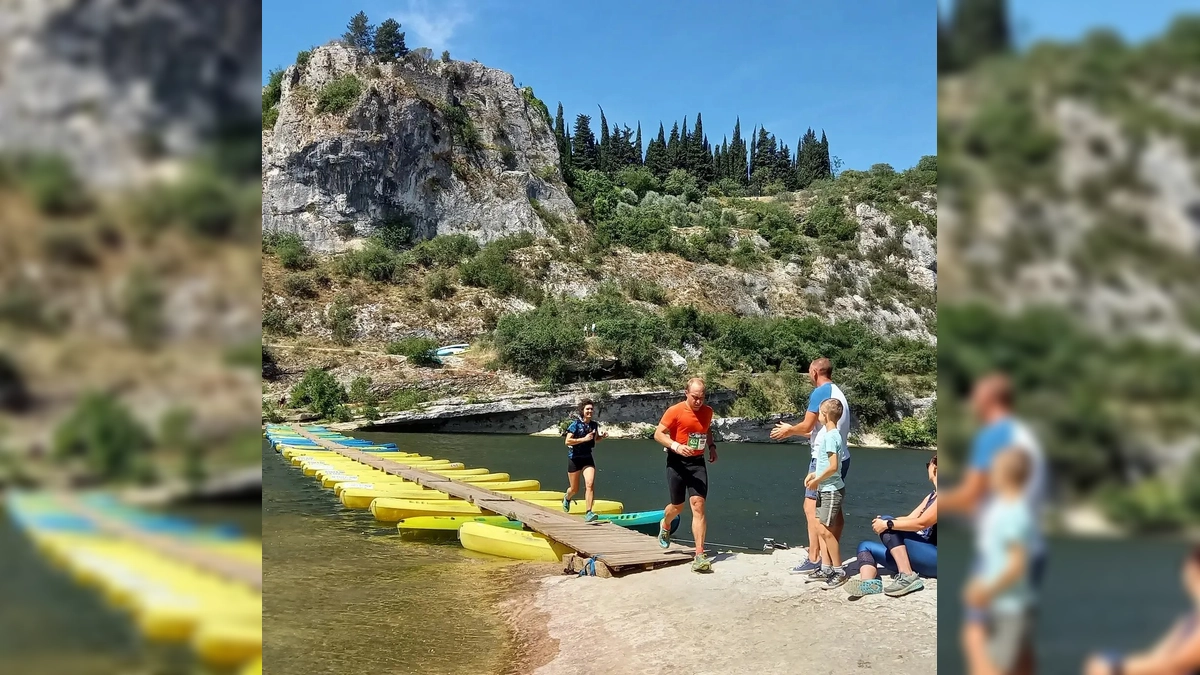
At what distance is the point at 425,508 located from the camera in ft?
38.9

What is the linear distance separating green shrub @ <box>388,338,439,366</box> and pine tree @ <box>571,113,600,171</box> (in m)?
41.6

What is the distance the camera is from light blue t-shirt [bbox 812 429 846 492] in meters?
5.79

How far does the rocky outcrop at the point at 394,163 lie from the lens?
1951 inches

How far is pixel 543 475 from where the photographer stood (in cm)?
2138

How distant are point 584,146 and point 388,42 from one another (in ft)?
96.9

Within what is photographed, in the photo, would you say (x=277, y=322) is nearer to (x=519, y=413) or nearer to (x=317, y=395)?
(x=317, y=395)

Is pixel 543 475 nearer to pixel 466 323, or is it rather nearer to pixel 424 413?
pixel 424 413

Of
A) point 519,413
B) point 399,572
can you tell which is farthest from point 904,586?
point 519,413

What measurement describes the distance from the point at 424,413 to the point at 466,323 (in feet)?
36.3
